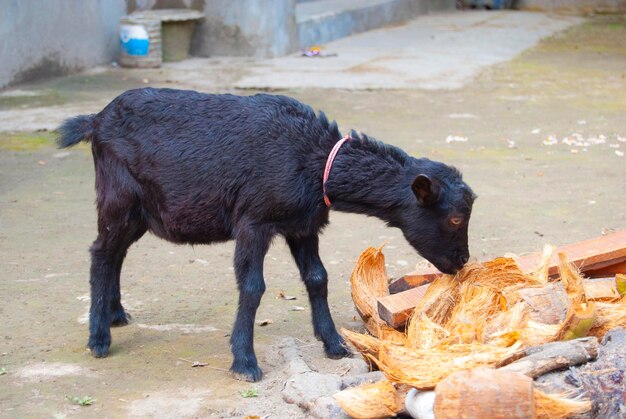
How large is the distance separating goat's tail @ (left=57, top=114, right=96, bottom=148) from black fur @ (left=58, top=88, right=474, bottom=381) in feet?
0.42

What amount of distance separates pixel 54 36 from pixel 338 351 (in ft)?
31.5

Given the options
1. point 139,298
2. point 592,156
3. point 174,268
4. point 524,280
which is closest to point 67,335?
point 139,298

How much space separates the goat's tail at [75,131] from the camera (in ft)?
18.0

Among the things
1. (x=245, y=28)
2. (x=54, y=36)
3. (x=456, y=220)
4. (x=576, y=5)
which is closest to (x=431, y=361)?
(x=456, y=220)

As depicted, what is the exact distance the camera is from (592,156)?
9.62 m

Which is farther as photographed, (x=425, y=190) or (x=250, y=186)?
(x=250, y=186)

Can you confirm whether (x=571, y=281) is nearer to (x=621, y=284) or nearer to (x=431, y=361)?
(x=621, y=284)

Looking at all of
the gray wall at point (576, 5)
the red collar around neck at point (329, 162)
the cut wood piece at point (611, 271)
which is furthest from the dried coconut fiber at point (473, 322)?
the gray wall at point (576, 5)

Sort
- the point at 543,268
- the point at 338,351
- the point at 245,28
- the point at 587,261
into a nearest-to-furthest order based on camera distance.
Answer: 1. the point at 543,268
2. the point at 338,351
3. the point at 587,261
4. the point at 245,28

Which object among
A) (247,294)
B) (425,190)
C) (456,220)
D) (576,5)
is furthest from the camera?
(576,5)

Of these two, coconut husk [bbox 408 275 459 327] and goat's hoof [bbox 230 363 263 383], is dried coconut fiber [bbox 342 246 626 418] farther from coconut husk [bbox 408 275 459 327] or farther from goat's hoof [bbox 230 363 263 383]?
goat's hoof [bbox 230 363 263 383]

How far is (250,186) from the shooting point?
4.95m

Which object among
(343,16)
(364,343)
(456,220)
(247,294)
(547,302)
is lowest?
(364,343)

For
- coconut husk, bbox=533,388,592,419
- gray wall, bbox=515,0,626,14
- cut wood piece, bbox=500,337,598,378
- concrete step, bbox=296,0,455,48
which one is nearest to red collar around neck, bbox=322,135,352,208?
cut wood piece, bbox=500,337,598,378
